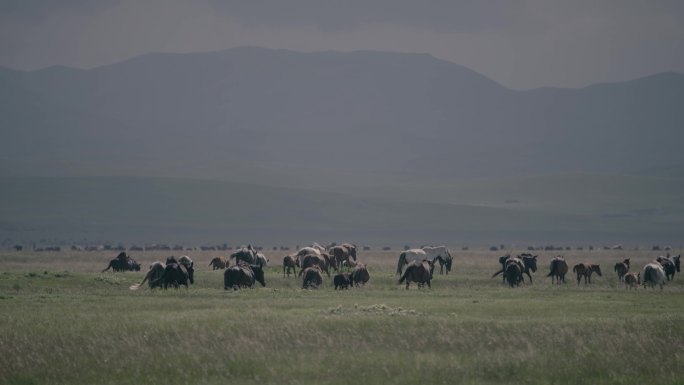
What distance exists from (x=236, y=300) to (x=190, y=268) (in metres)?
9.33

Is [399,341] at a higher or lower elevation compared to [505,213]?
lower

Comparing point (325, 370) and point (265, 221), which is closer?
point (325, 370)

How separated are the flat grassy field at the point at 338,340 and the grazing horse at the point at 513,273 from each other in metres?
7.96

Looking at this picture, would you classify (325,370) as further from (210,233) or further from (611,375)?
(210,233)

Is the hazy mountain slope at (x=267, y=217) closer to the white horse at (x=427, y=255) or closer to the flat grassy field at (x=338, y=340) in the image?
the white horse at (x=427, y=255)

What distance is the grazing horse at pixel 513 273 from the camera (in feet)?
139

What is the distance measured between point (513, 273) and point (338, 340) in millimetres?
18968

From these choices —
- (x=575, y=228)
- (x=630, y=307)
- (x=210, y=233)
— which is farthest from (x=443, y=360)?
(x=575, y=228)

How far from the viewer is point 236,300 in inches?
1324

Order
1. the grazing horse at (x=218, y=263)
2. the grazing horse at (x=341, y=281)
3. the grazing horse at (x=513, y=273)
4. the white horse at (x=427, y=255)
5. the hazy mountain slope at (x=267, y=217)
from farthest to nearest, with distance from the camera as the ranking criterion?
the hazy mountain slope at (x=267, y=217) < the grazing horse at (x=218, y=263) < the white horse at (x=427, y=255) < the grazing horse at (x=513, y=273) < the grazing horse at (x=341, y=281)

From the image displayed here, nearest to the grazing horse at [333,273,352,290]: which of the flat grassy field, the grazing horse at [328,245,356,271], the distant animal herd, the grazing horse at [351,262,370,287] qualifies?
the distant animal herd

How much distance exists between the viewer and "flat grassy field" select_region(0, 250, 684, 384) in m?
21.8

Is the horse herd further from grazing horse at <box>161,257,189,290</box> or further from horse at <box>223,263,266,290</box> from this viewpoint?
grazing horse at <box>161,257,189,290</box>

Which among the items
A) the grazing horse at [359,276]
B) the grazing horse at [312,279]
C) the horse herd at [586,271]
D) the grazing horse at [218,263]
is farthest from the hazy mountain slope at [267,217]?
the grazing horse at [312,279]
